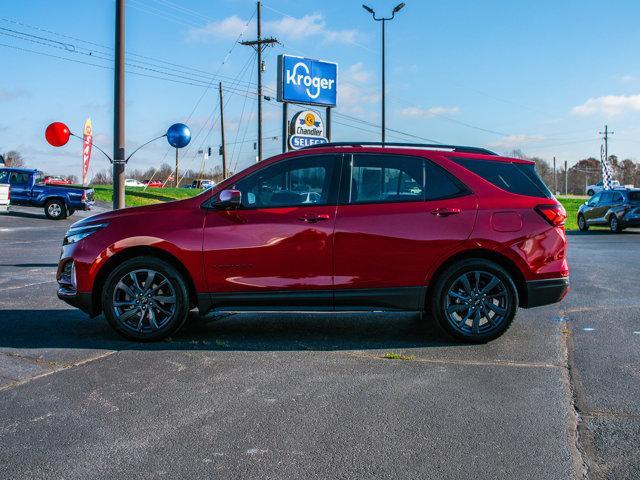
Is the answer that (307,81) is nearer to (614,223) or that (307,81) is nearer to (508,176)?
(508,176)

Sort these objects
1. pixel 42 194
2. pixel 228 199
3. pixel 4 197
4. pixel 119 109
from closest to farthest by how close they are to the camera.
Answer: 1. pixel 228 199
2. pixel 119 109
3. pixel 4 197
4. pixel 42 194

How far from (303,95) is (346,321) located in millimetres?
12232

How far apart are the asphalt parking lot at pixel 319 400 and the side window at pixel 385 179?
134 centimetres

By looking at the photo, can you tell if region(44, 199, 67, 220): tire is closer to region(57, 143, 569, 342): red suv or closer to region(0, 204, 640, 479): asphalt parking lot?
region(0, 204, 640, 479): asphalt parking lot

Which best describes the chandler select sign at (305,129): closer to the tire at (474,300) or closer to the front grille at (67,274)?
the front grille at (67,274)

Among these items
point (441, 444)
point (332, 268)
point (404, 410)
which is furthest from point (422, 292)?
point (441, 444)

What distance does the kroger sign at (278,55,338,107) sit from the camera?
713 inches

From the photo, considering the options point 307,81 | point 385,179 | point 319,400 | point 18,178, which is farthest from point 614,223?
point 319,400

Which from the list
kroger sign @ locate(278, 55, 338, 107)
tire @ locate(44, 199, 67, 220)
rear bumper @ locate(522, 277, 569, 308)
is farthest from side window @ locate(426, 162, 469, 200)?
tire @ locate(44, 199, 67, 220)

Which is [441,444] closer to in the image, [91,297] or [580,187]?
[91,297]

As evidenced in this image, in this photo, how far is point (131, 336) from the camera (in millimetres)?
6168

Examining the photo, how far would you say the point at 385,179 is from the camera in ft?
20.5

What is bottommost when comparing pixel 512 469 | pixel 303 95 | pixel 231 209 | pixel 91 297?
pixel 512 469

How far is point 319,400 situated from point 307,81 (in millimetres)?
15150
